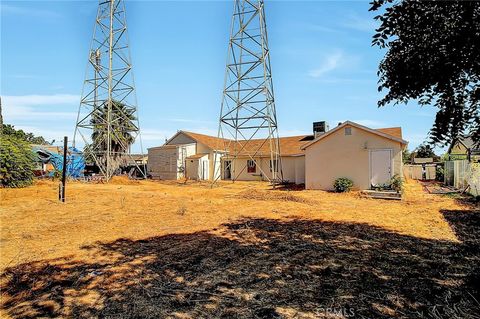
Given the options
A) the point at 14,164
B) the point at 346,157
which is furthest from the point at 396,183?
the point at 14,164

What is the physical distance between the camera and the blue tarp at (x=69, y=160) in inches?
1046

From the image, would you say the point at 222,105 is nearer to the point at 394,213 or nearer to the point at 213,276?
the point at 394,213

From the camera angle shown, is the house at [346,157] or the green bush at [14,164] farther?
the house at [346,157]

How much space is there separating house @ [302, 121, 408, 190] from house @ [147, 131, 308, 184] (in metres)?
6.85

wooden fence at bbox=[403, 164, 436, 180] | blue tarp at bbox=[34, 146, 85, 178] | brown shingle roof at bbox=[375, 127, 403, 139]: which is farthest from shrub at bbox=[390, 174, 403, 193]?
blue tarp at bbox=[34, 146, 85, 178]

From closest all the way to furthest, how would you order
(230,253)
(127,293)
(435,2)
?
1. (435,2)
2. (127,293)
3. (230,253)

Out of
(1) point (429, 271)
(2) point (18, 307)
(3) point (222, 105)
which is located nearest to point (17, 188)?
(3) point (222, 105)

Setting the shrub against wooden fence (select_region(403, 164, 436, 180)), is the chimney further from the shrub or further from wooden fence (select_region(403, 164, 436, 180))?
the shrub

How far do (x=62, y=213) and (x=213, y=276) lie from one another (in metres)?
8.20

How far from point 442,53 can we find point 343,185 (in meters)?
14.6

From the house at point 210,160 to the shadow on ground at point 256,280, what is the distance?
2028cm

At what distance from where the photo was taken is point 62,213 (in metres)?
10.4

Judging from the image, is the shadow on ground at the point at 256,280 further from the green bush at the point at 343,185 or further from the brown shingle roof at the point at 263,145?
the brown shingle roof at the point at 263,145

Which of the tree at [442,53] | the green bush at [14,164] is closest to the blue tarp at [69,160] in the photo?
the green bush at [14,164]
